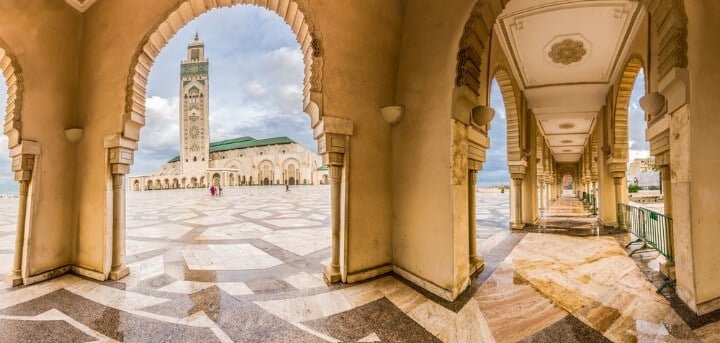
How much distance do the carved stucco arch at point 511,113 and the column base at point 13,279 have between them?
8.61m

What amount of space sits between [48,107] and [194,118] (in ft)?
216

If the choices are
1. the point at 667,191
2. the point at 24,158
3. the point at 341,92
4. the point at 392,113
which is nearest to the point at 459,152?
the point at 392,113

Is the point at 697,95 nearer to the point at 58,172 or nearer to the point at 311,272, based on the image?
the point at 311,272

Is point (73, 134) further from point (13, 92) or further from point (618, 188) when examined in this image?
point (618, 188)

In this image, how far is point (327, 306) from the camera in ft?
9.74

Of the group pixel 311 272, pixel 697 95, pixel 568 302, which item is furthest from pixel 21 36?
pixel 697 95

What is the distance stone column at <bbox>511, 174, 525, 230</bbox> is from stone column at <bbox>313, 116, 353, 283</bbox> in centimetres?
602

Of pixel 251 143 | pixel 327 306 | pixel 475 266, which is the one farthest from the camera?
pixel 251 143

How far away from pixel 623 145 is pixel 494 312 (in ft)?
24.8

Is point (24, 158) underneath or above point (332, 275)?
above

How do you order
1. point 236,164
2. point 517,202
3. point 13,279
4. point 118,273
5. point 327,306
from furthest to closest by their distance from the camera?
point 236,164 → point 517,202 → point 118,273 → point 13,279 → point 327,306

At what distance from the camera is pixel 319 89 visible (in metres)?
3.48

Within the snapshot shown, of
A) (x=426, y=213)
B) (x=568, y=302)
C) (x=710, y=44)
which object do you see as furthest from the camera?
(x=426, y=213)

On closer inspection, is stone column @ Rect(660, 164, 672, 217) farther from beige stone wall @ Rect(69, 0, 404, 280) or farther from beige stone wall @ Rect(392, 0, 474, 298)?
beige stone wall @ Rect(69, 0, 404, 280)
